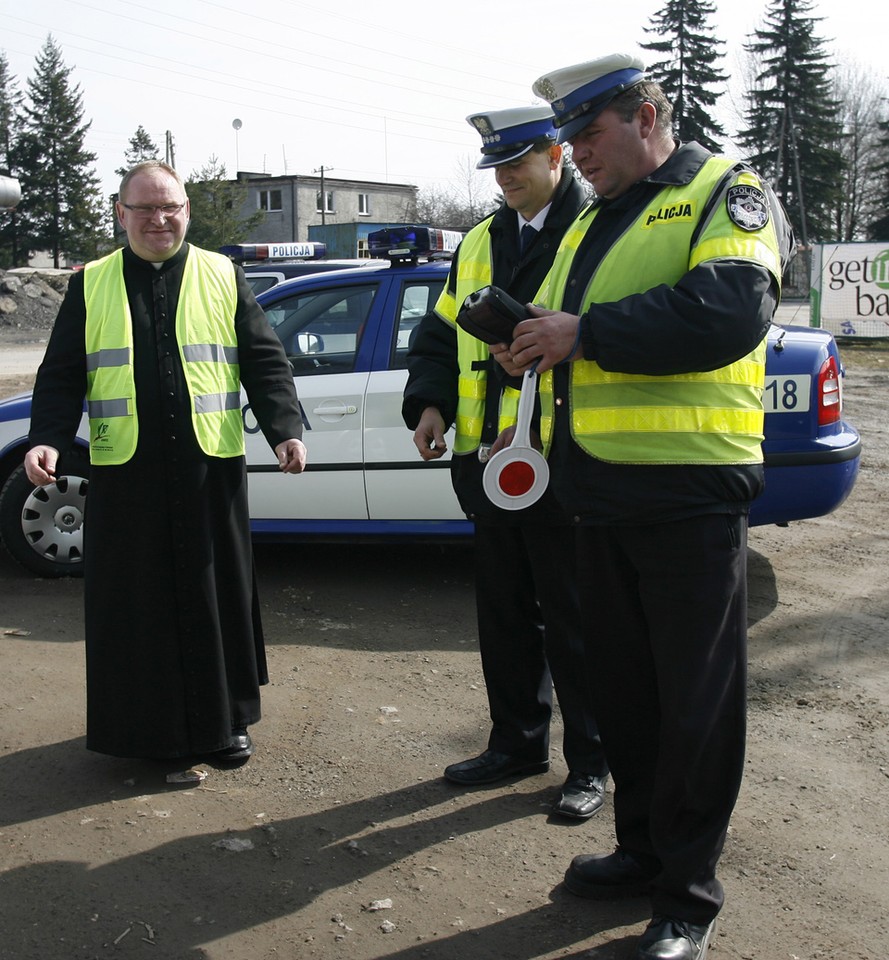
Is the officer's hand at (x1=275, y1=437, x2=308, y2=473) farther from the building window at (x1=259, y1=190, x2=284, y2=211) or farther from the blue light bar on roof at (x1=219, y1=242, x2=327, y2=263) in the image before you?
the building window at (x1=259, y1=190, x2=284, y2=211)

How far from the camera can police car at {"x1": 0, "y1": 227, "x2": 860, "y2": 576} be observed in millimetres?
5328

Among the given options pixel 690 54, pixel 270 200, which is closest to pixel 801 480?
pixel 690 54

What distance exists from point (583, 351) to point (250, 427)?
3.47 metres

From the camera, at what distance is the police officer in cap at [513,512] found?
3422 mm

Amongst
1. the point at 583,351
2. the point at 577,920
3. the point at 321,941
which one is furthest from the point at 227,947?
the point at 583,351

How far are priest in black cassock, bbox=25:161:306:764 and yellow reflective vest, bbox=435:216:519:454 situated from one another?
624 millimetres

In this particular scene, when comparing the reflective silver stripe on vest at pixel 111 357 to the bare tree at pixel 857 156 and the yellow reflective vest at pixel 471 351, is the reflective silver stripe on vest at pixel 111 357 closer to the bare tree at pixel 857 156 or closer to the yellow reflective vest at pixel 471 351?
the yellow reflective vest at pixel 471 351

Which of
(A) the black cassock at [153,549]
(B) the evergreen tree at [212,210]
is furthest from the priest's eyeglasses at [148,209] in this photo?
(B) the evergreen tree at [212,210]

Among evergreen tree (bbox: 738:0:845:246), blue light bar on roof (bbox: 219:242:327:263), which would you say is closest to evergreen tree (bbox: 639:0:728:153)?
evergreen tree (bbox: 738:0:845:246)

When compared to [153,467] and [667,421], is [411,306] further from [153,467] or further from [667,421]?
[667,421]

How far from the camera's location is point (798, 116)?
181ft

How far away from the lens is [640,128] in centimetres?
260

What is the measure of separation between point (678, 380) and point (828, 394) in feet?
10.3

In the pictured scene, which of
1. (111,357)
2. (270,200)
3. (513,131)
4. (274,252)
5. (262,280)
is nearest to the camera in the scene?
(513,131)
